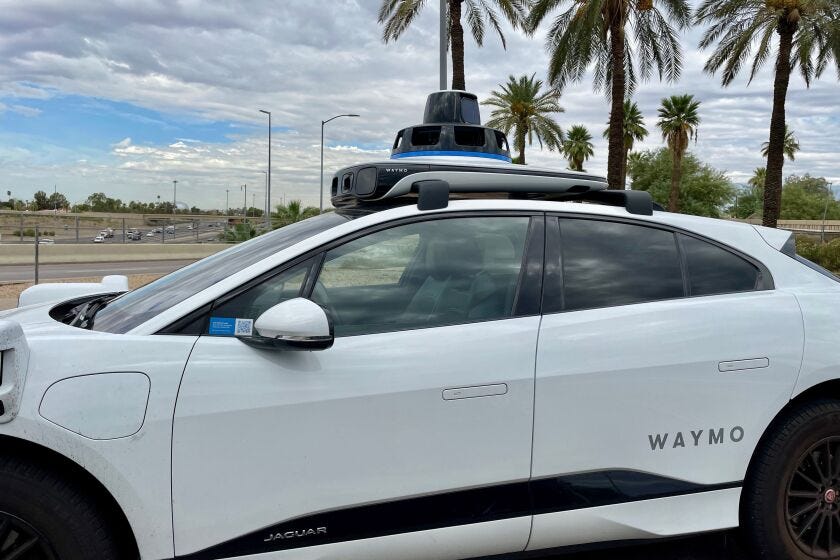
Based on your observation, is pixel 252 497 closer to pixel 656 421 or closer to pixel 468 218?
pixel 468 218

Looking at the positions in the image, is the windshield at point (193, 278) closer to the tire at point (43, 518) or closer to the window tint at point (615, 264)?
the tire at point (43, 518)

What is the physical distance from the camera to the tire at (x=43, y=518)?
1.98 metres

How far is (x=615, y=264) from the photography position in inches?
106

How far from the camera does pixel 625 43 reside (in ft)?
63.6

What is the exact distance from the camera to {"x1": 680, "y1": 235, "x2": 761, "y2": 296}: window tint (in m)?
2.74

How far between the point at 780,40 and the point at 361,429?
67.7ft

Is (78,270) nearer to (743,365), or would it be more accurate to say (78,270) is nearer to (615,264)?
(615,264)

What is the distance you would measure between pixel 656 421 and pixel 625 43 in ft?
63.1

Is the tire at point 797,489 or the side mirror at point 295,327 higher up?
the side mirror at point 295,327

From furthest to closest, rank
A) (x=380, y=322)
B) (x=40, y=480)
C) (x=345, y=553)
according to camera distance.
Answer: (x=380, y=322) < (x=345, y=553) < (x=40, y=480)

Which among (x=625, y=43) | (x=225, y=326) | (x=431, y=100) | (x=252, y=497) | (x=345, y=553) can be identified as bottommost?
(x=345, y=553)

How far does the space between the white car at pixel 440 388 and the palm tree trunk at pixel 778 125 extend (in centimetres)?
1879

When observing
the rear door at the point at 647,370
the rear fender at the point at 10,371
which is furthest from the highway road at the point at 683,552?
the rear fender at the point at 10,371

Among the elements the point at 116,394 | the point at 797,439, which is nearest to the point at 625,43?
the point at 797,439
